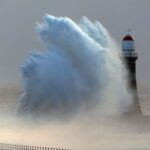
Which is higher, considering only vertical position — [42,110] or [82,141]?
[42,110]

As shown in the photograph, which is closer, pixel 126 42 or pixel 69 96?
pixel 69 96

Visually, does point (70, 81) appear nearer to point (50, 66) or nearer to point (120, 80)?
point (50, 66)

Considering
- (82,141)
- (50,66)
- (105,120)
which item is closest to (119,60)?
(105,120)

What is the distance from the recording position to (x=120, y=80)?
44.9 meters

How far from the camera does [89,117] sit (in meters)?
42.4

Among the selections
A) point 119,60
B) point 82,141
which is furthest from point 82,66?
point 82,141

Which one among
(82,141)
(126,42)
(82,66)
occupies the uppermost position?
(126,42)

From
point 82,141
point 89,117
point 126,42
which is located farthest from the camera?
Result: point 126,42

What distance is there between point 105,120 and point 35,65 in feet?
23.5

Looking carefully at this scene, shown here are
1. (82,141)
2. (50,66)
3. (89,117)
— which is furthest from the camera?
(89,117)

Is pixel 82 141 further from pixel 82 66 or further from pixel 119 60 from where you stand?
pixel 119 60

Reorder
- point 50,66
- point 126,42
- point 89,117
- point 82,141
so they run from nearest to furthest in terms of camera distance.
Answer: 1. point 82,141
2. point 50,66
3. point 89,117
4. point 126,42

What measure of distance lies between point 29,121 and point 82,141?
6.32 metres

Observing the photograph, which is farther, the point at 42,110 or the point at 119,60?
the point at 119,60
